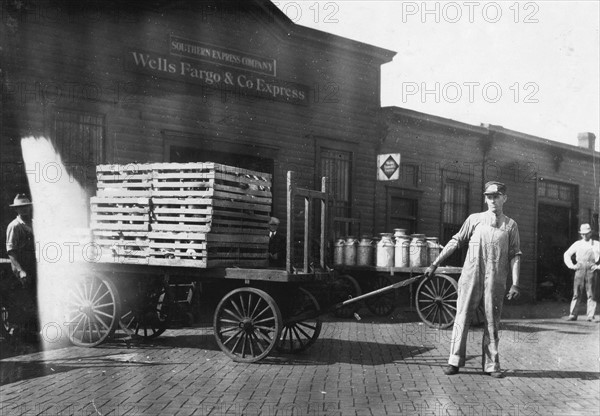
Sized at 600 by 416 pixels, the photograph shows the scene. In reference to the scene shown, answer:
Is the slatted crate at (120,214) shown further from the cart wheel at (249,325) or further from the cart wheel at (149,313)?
the cart wheel at (249,325)

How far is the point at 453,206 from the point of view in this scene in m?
19.4

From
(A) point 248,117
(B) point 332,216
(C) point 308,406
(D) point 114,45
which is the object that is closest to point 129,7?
(D) point 114,45

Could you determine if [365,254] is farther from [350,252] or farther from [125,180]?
[125,180]

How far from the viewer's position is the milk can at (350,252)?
13758 mm

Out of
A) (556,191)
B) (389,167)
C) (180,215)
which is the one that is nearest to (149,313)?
(180,215)

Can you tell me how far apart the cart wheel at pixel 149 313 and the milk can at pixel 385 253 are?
5.18 metres

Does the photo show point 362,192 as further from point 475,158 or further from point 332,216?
point 475,158

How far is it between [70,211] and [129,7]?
3992 mm

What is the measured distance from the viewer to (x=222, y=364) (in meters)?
7.74

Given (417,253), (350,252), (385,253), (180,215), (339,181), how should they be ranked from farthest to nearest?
(339,181)
(350,252)
(385,253)
(417,253)
(180,215)

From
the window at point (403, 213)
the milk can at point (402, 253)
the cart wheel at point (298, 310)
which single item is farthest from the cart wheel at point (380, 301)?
the cart wheel at point (298, 310)

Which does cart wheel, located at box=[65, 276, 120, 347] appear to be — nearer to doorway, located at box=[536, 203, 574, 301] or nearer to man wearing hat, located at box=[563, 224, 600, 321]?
man wearing hat, located at box=[563, 224, 600, 321]

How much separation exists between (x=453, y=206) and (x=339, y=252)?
6.58 metres

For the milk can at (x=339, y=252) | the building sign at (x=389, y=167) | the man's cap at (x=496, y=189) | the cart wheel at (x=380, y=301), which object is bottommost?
the cart wheel at (x=380, y=301)
